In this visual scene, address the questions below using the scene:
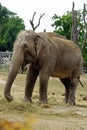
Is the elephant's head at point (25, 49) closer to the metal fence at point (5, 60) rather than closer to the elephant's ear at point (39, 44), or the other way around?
the elephant's ear at point (39, 44)

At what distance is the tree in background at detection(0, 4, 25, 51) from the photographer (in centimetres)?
7532

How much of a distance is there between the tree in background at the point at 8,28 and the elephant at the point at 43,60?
203 feet

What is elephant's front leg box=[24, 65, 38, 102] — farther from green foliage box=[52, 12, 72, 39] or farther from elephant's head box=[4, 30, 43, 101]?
green foliage box=[52, 12, 72, 39]

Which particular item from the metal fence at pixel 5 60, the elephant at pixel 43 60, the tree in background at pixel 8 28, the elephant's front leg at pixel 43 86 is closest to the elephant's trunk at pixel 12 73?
the elephant at pixel 43 60

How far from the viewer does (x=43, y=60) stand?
35.4 ft

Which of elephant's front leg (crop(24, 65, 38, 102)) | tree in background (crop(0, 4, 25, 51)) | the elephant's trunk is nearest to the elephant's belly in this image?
elephant's front leg (crop(24, 65, 38, 102))

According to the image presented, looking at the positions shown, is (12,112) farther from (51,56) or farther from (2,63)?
(2,63)

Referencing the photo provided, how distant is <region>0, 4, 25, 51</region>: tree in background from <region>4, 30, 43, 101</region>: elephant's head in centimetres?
6355

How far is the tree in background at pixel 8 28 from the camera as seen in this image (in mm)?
75319

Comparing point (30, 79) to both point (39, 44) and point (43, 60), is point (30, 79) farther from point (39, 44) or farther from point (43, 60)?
point (39, 44)

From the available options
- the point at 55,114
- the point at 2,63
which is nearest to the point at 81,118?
the point at 55,114

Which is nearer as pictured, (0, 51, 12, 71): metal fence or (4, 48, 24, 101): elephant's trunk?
(4, 48, 24, 101): elephant's trunk

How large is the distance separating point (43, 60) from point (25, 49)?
28.2 inches

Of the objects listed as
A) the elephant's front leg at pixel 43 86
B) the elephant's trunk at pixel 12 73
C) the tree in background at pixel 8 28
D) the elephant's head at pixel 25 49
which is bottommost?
the tree in background at pixel 8 28
